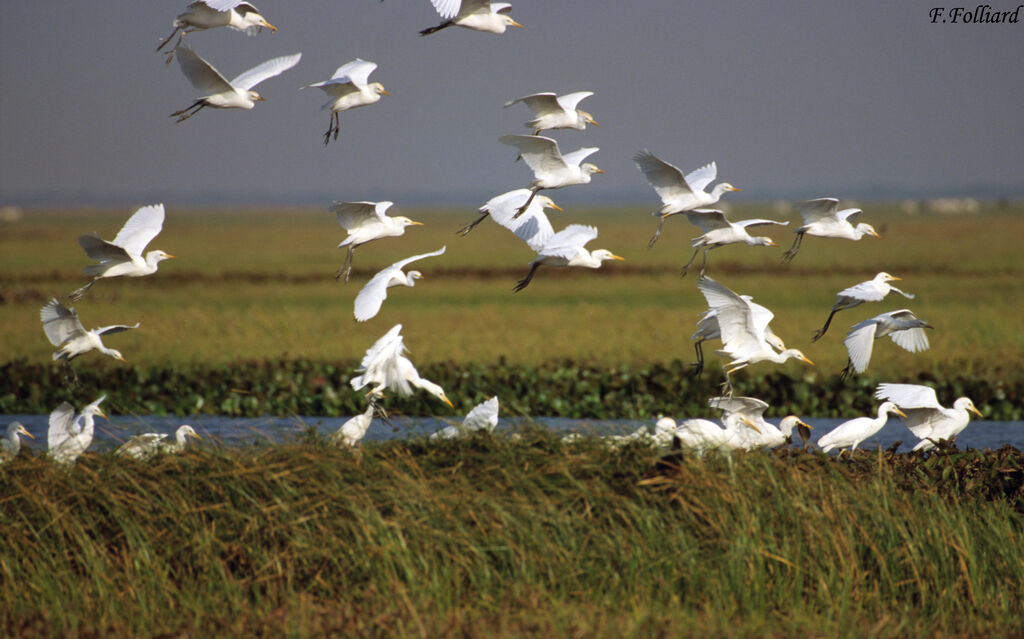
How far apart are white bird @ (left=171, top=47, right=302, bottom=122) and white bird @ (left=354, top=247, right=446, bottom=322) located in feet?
5.36

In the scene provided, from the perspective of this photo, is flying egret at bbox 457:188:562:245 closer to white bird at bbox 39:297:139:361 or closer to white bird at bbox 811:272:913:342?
white bird at bbox 811:272:913:342

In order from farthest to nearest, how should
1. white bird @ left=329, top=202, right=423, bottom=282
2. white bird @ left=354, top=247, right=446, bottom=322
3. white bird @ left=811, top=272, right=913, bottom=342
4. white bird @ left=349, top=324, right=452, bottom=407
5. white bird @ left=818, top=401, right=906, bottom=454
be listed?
white bird @ left=818, top=401, right=906, bottom=454
white bird @ left=329, top=202, right=423, bottom=282
white bird @ left=349, top=324, right=452, bottom=407
white bird @ left=811, top=272, right=913, bottom=342
white bird @ left=354, top=247, right=446, bottom=322

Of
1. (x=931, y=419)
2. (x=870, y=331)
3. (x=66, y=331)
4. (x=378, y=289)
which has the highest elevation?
(x=378, y=289)

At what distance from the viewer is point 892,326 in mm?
8180

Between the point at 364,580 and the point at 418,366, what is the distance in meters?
8.96

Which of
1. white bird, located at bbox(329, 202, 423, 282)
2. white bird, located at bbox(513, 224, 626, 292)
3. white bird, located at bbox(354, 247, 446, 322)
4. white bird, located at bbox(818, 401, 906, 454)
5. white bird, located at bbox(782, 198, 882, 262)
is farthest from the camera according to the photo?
white bird, located at bbox(818, 401, 906, 454)

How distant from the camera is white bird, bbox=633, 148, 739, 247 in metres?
7.93

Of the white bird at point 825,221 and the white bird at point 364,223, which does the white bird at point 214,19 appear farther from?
the white bird at point 825,221

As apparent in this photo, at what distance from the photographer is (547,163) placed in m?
8.63

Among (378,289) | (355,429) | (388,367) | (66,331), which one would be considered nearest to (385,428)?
(355,429)

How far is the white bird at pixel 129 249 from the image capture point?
8.27m

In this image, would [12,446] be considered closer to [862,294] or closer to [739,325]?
[739,325]

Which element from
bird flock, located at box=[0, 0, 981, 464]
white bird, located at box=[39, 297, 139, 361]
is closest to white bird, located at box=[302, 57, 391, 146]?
bird flock, located at box=[0, 0, 981, 464]

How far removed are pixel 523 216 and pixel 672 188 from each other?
4.31 ft
